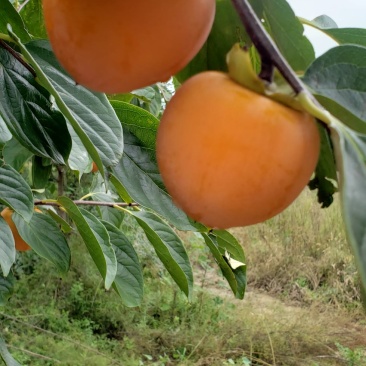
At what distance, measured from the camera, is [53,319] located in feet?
11.3

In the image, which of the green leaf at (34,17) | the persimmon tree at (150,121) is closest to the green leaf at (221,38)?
the persimmon tree at (150,121)

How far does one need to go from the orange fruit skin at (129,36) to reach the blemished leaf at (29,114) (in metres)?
0.30

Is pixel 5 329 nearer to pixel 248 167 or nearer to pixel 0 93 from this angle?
pixel 0 93

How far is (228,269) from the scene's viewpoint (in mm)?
1095

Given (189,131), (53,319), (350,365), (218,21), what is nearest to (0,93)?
(218,21)

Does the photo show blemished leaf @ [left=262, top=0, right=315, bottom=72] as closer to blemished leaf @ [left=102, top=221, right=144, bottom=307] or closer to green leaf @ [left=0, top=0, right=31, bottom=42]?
green leaf @ [left=0, top=0, right=31, bottom=42]

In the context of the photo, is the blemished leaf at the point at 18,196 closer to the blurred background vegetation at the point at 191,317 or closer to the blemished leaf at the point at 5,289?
the blemished leaf at the point at 5,289

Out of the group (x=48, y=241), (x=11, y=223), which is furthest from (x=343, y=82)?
(x=11, y=223)

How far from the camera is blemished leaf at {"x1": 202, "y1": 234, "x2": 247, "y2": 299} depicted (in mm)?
1058

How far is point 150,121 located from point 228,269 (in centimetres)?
44

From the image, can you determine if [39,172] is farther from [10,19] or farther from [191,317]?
[191,317]

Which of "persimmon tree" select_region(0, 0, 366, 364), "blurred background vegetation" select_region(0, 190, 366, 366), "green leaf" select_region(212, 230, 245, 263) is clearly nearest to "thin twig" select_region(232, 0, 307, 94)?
"persimmon tree" select_region(0, 0, 366, 364)

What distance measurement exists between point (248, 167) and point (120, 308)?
145 inches

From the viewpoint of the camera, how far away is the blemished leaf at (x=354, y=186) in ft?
0.79
